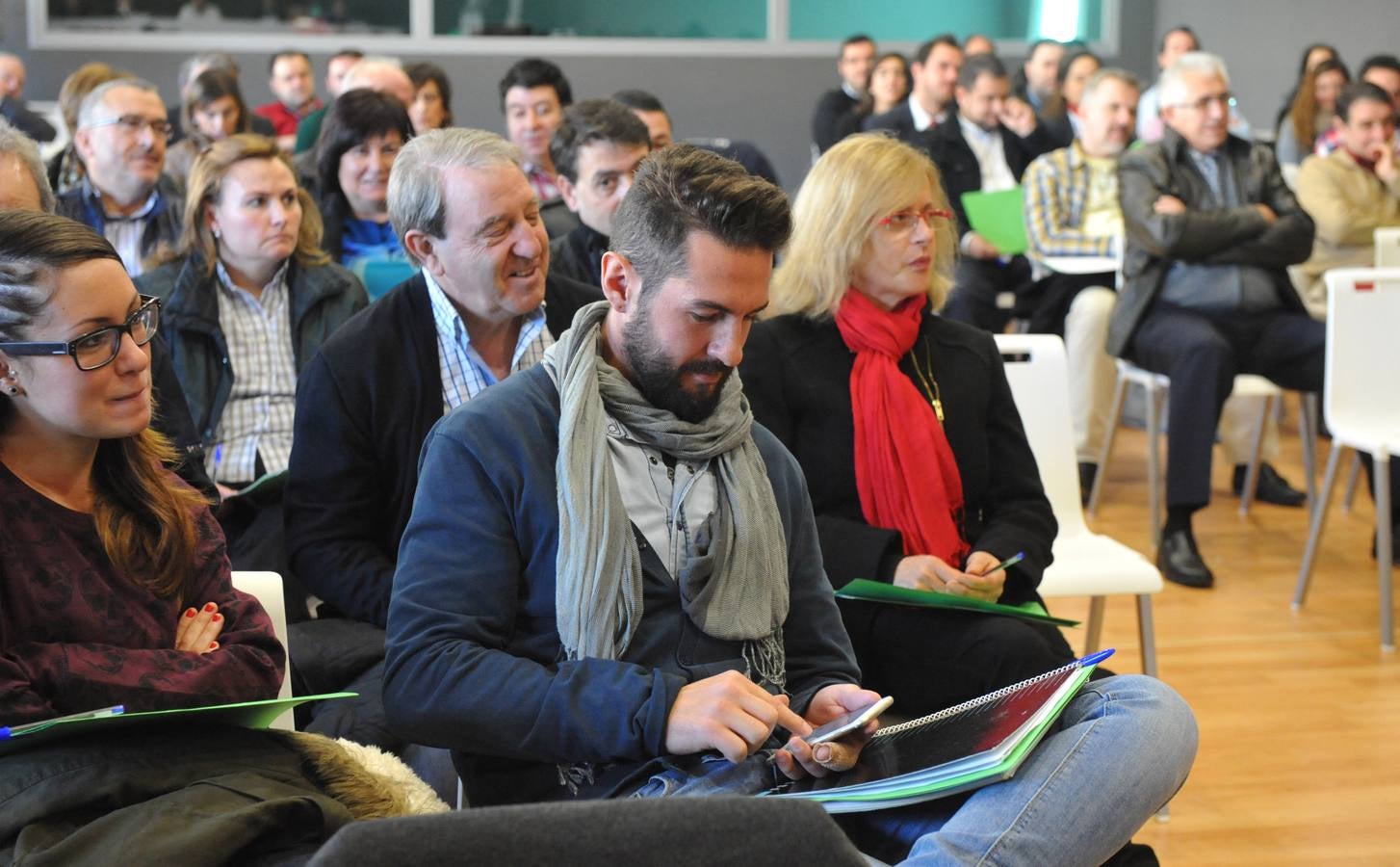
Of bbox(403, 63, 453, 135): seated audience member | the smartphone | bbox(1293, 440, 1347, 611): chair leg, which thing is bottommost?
bbox(1293, 440, 1347, 611): chair leg

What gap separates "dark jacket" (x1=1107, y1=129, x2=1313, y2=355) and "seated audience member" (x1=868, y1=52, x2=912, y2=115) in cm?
302

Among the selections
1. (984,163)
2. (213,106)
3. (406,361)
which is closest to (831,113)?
(984,163)

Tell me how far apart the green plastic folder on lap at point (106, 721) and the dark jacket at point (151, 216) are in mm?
2364

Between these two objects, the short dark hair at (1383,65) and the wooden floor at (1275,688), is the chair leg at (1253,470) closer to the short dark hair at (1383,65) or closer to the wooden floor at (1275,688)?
the wooden floor at (1275,688)

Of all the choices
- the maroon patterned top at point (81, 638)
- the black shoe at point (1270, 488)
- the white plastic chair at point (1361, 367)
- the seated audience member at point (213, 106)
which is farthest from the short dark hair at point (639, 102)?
the maroon patterned top at point (81, 638)

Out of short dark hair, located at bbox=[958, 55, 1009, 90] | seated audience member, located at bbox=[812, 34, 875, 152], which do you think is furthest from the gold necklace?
seated audience member, located at bbox=[812, 34, 875, 152]

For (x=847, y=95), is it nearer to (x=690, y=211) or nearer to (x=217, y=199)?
(x=217, y=199)

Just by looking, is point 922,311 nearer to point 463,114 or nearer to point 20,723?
point 20,723

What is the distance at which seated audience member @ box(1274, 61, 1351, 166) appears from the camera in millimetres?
7102

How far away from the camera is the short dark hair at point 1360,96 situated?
17.1 feet

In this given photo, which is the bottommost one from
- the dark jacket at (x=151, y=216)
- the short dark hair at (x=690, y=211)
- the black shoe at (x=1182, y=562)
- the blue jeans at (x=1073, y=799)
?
the black shoe at (x=1182, y=562)

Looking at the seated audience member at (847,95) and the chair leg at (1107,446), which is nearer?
the chair leg at (1107,446)

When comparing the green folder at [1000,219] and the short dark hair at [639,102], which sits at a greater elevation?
the short dark hair at [639,102]

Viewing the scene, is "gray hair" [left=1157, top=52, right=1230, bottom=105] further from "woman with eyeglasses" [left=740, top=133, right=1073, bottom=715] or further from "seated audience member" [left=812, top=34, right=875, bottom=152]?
"seated audience member" [left=812, top=34, right=875, bottom=152]
